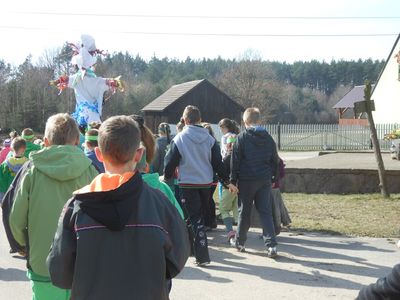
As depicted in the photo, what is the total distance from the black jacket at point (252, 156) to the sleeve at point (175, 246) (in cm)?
430

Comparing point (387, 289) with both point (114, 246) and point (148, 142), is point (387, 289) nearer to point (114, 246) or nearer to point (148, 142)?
point (114, 246)

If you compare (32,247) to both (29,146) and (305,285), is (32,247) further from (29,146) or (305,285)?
(29,146)

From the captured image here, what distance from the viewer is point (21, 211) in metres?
3.77

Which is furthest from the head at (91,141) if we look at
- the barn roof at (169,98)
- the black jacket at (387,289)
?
the barn roof at (169,98)

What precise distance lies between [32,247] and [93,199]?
1.49 m

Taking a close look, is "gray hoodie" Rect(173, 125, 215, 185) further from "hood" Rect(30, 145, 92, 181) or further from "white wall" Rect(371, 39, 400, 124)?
"white wall" Rect(371, 39, 400, 124)

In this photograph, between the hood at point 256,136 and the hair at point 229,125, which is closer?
the hood at point 256,136

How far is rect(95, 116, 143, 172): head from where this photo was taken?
8.81 ft

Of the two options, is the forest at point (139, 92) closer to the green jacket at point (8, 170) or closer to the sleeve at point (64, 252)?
the green jacket at point (8, 170)

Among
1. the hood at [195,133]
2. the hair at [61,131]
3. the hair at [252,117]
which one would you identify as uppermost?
the hair at [252,117]

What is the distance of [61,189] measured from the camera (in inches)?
153

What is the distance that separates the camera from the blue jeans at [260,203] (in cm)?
710

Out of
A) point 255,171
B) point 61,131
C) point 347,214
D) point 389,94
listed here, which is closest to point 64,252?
point 61,131

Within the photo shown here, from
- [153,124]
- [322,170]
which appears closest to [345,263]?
[322,170]
